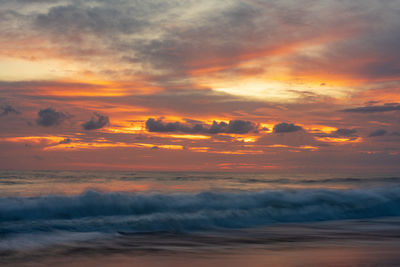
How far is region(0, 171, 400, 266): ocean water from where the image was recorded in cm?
870

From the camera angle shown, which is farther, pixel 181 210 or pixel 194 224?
pixel 181 210

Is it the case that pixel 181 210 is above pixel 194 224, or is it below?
above

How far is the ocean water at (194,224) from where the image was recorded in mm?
8695

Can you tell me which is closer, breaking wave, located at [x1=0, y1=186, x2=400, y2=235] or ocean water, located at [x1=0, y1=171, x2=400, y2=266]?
ocean water, located at [x1=0, y1=171, x2=400, y2=266]

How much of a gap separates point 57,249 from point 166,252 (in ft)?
7.40

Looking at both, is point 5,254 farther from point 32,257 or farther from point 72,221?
point 72,221

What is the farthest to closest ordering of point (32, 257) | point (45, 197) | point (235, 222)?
point (45, 197)
point (235, 222)
point (32, 257)

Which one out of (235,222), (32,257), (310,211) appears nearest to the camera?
(32,257)

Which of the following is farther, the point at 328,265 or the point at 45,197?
the point at 45,197

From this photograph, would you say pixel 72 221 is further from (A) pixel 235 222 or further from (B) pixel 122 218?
(A) pixel 235 222

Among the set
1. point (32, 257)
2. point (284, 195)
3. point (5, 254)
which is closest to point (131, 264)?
point (32, 257)

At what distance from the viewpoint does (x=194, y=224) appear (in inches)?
510

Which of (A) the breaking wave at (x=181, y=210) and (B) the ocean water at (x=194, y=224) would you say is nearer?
(B) the ocean water at (x=194, y=224)

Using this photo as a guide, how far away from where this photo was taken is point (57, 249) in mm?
8594
